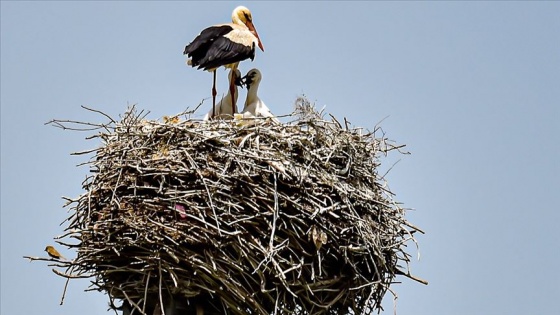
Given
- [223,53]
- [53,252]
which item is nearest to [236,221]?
[53,252]

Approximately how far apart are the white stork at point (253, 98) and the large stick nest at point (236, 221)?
143 centimetres

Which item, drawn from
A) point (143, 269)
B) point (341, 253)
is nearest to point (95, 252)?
point (143, 269)

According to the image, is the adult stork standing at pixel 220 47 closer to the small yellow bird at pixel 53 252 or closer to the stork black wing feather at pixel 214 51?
the stork black wing feather at pixel 214 51

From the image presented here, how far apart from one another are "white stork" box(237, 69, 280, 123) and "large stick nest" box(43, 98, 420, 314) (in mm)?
1428

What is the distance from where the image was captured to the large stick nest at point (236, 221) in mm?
7781

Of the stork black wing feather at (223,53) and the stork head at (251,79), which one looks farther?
the stork head at (251,79)

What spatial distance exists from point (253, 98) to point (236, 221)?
103 inches

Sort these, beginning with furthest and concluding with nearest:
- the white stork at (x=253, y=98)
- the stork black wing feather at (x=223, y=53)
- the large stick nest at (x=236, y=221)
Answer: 1. the white stork at (x=253, y=98)
2. the stork black wing feather at (x=223, y=53)
3. the large stick nest at (x=236, y=221)

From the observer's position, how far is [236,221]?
25.6 ft

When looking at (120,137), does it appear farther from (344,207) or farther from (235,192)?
(344,207)

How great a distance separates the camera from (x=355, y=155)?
341 inches

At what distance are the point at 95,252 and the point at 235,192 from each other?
3.13 ft

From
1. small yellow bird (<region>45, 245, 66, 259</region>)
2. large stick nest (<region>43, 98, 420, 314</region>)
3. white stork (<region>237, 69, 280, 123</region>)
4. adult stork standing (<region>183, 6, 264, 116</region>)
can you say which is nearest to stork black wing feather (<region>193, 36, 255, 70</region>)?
adult stork standing (<region>183, 6, 264, 116</region>)

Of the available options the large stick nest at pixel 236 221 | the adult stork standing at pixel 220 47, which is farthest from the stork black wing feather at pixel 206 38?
the large stick nest at pixel 236 221
